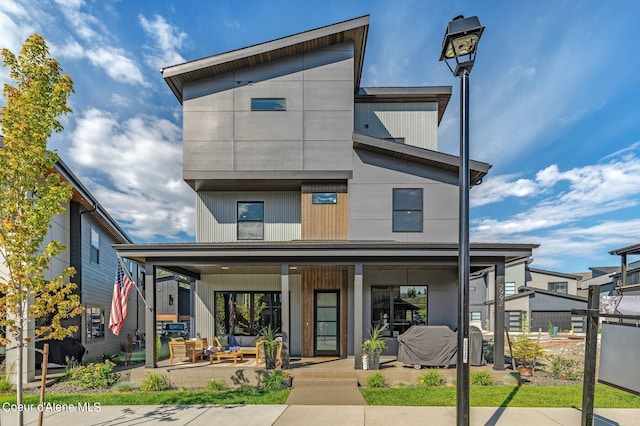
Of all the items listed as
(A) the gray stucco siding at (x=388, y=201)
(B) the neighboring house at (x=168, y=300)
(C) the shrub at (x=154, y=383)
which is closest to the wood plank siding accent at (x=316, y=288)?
(A) the gray stucco siding at (x=388, y=201)

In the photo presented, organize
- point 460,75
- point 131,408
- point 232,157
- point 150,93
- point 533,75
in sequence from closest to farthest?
point 460,75 → point 131,408 → point 232,157 → point 533,75 → point 150,93

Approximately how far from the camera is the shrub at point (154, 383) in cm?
951

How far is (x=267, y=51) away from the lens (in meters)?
12.4

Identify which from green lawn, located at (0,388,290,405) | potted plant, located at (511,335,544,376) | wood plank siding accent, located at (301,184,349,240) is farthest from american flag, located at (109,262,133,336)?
potted plant, located at (511,335,544,376)

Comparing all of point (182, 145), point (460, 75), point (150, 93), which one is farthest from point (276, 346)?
point (150, 93)

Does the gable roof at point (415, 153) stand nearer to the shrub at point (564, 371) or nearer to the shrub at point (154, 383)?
the shrub at point (564, 371)

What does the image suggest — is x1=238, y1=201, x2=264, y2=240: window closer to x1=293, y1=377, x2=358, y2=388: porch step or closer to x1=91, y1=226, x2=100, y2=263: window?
x1=293, y1=377, x2=358, y2=388: porch step

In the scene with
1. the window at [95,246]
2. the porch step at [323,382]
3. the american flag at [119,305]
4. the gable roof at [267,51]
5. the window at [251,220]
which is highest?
the gable roof at [267,51]

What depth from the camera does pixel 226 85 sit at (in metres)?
12.9

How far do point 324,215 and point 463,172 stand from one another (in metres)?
7.58

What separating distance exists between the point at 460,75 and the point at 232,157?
8.72m

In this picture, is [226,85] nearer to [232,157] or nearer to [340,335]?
[232,157]

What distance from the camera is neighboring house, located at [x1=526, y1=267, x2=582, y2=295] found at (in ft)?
123

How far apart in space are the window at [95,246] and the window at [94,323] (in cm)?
207
